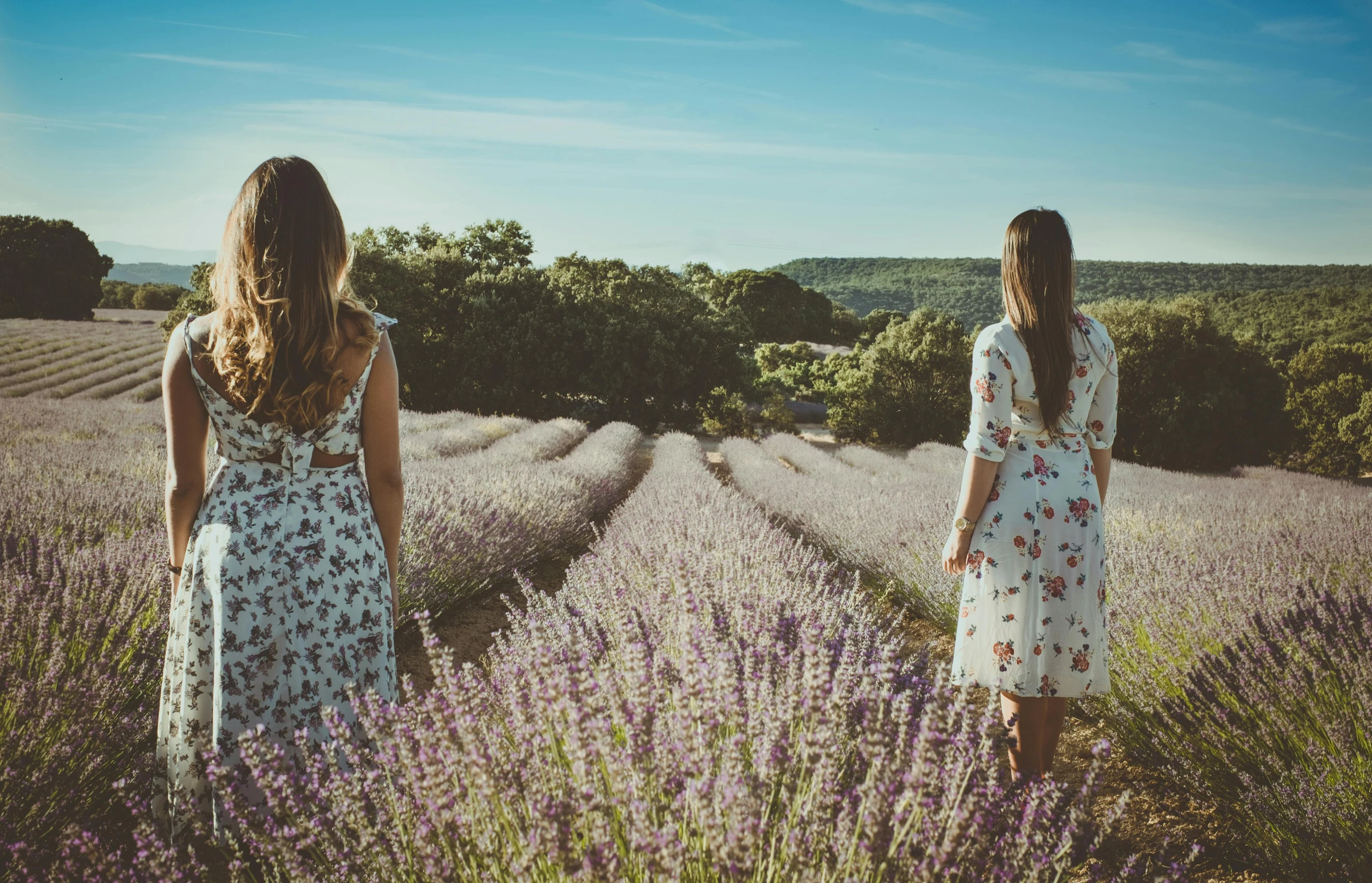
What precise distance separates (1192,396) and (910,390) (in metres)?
5.53

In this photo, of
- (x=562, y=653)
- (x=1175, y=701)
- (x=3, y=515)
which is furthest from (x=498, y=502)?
(x=1175, y=701)

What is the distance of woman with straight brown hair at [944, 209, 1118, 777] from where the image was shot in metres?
1.88

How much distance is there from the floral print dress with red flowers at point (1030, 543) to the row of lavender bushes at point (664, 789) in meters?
0.50

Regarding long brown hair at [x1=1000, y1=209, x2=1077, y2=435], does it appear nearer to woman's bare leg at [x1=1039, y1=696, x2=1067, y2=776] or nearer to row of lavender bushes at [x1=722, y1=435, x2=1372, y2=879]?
woman's bare leg at [x1=1039, y1=696, x2=1067, y2=776]

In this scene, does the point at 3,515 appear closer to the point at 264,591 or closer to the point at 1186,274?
the point at 264,591

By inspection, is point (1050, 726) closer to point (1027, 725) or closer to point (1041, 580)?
point (1027, 725)

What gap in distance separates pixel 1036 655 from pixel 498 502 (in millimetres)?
3467

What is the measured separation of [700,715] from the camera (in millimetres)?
1067

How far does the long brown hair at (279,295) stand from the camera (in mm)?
1426

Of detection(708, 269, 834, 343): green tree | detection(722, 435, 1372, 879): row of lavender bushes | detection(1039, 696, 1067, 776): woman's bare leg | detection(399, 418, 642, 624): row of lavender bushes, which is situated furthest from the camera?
detection(708, 269, 834, 343): green tree

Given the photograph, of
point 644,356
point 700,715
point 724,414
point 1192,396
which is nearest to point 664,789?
point 700,715

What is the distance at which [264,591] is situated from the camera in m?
1.54

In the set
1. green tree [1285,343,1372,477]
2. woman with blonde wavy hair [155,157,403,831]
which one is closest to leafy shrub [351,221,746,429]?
green tree [1285,343,1372,477]

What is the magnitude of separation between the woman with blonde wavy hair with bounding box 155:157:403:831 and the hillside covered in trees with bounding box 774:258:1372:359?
6.82 feet
